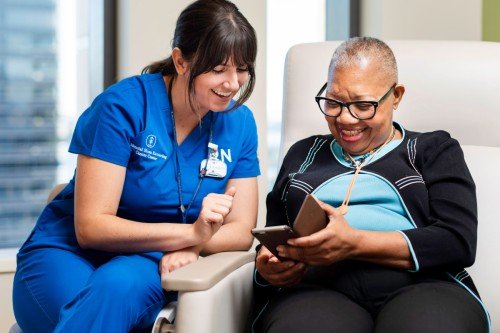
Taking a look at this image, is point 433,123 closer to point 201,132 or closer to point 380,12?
point 201,132

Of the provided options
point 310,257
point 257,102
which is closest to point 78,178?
point 310,257

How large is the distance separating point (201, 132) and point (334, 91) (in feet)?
1.07

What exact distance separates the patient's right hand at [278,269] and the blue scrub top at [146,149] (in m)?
0.23

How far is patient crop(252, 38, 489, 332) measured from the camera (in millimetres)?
1406

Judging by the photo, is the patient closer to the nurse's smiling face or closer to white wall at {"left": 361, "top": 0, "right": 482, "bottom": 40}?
the nurse's smiling face

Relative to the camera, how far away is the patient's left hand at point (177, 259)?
5.12ft

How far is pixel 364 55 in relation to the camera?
163 cm

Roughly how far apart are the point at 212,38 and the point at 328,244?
50cm

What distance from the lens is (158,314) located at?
1.50m

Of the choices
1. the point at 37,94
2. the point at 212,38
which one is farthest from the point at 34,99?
the point at 212,38

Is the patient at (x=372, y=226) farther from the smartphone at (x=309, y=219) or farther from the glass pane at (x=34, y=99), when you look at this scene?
the glass pane at (x=34, y=99)

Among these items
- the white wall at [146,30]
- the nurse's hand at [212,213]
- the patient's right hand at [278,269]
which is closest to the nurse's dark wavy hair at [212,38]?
the nurse's hand at [212,213]

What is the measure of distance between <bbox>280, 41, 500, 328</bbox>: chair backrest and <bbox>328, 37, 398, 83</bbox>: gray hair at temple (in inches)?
8.9

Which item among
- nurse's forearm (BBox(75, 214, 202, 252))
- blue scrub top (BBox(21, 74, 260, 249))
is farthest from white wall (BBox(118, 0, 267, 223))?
nurse's forearm (BBox(75, 214, 202, 252))
